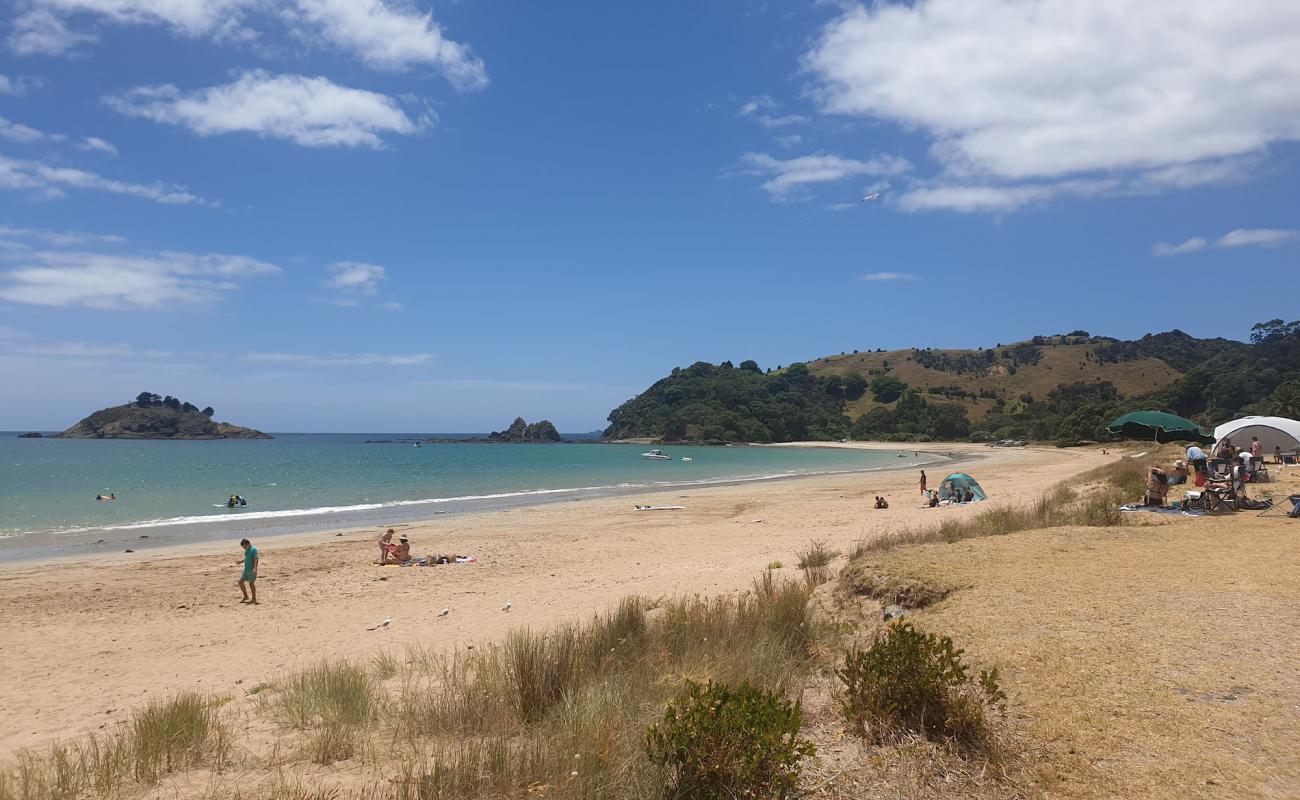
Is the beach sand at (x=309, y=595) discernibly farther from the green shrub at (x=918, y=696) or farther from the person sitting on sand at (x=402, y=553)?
the green shrub at (x=918, y=696)

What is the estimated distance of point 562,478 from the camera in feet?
166

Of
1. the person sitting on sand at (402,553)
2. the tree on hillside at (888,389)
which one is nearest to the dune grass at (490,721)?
the person sitting on sand at (402,553)

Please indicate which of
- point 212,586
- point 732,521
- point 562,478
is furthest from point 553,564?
point 562,478

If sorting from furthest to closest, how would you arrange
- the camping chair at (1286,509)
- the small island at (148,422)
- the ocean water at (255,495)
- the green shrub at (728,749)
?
the small island at (148,422)
the ocean water at (255,495)
the camping chair at (1286,509)
the green shrub at (728,749)

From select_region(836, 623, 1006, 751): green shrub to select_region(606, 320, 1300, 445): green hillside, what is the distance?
89081 mm

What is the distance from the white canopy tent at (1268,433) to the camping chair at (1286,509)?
31.1ft

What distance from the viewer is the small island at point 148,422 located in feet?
547

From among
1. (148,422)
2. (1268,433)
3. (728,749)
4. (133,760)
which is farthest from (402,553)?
(148,422)

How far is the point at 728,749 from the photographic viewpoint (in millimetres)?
3684

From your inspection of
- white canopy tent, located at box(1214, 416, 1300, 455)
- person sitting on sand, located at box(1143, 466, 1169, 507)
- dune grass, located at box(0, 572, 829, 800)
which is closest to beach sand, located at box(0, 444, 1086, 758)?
dune grass, located at box(0, 572, 829, 800)

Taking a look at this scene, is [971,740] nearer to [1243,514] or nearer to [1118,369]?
[1243,514]

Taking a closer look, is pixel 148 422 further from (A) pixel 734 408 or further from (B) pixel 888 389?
(B) pixel 888 389

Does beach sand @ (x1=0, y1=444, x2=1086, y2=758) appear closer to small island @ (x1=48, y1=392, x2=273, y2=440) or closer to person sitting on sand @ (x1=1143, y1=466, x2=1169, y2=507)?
person sitting on sand @ (x1=1143, y1=466, x2=1169, y2=507)

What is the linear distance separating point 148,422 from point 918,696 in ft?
657
